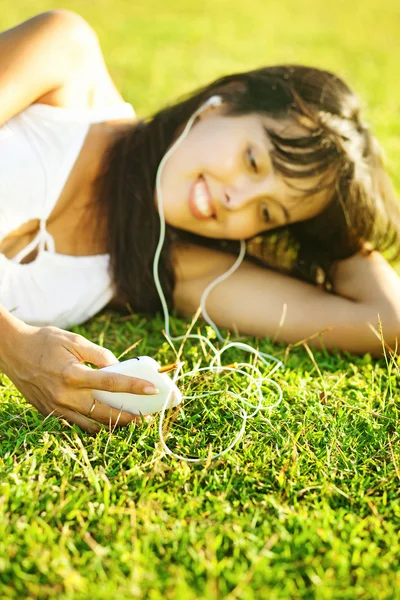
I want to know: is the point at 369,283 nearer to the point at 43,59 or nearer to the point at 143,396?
the point at 143,396

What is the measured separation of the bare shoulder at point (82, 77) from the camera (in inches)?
108

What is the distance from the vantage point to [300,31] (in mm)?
10109

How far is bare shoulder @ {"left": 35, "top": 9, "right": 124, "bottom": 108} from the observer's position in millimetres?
2738

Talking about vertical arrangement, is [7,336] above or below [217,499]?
above

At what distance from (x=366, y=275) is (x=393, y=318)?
0.99 feet

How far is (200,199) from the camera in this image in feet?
8.63

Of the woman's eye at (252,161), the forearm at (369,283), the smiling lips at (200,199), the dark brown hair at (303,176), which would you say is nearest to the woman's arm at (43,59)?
the dark brown hair at (303,176)

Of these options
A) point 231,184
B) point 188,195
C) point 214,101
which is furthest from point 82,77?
point 231,184

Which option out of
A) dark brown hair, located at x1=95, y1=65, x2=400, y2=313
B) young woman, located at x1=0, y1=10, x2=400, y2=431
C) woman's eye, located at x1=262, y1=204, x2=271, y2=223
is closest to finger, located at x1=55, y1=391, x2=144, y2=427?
young woman, located at x1=0, y1=10, x2=400, y2=431

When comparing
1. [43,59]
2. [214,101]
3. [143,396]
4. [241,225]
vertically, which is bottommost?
[143,396]

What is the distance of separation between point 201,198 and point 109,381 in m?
1.07

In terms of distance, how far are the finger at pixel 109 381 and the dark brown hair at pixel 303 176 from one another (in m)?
1.02

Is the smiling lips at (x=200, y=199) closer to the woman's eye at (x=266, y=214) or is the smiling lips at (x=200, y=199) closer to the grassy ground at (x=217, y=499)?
the woman's eye at (x=266, y=214)

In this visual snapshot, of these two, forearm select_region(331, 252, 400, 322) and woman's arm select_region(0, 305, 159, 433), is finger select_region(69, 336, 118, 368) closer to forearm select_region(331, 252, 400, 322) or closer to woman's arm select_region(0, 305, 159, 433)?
woman's arm select_region(0, 305, 159, 433)
